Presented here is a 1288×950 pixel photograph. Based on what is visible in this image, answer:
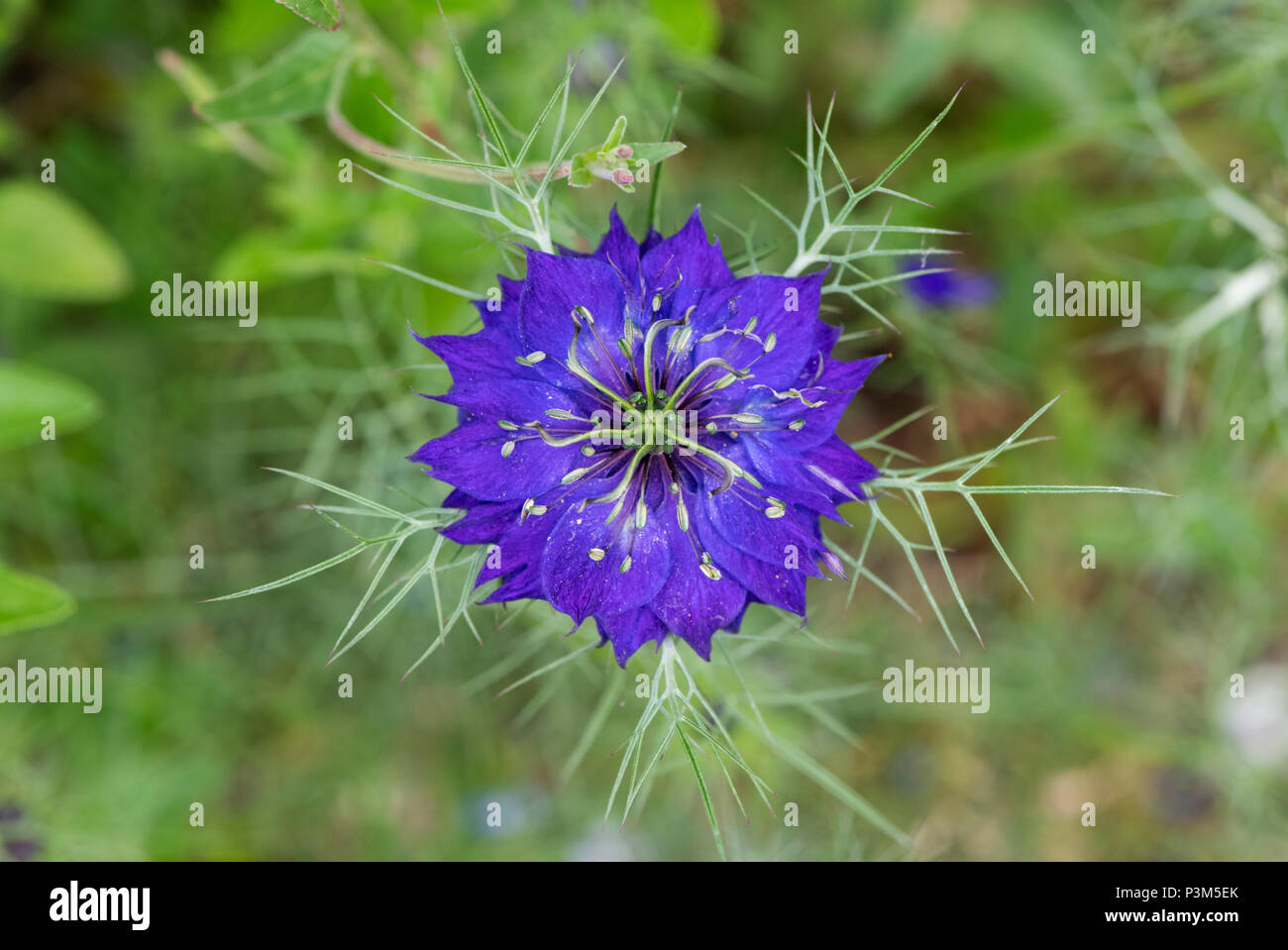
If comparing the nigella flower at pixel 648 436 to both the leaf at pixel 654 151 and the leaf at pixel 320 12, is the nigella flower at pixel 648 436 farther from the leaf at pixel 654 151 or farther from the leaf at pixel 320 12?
the leaf at pixel 320 12

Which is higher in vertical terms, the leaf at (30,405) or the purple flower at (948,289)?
the purple flower at (948,289)

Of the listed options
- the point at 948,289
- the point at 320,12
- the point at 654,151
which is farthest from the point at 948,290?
the point at 320,12

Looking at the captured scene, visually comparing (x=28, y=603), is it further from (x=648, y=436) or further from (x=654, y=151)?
(x=654, y=151)

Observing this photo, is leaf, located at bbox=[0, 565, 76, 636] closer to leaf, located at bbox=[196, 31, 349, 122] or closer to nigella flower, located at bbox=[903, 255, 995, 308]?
leaf, located at bbox=[196, 31, 349, 122]

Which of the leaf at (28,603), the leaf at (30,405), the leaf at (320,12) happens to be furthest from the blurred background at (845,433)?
the leaf at (320,12)

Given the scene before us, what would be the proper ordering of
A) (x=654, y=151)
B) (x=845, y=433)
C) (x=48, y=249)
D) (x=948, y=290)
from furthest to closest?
(x=845, y=433)
(x=948, y=290)
(x=48, y=249)
(x=654, y=151)

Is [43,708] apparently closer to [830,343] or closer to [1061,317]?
[830,343]
